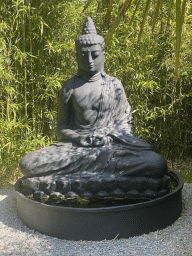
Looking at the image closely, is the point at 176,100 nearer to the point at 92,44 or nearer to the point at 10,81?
the point at 92,44

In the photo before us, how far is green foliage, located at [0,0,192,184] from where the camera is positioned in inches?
150

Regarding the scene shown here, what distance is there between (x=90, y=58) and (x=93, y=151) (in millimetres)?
945

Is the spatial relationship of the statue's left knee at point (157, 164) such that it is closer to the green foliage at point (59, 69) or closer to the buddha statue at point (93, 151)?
the buddha statue at point (93, 151)

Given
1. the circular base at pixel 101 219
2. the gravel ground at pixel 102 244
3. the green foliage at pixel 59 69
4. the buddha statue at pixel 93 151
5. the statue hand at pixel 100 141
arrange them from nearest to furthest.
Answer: the gravel ground at pixel 102 244 < the circular base at pixel 101 219 < the buddha statue at pixel 93 151 < the statue hand at pixel 100 141 < the green foliage at pixel 59 69

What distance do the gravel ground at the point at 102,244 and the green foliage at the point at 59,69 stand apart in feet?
4.37

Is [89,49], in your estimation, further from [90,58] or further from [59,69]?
[59,69]

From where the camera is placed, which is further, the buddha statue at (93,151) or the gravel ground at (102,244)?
the buddha statue at (93,151)

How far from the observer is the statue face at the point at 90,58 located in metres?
3.17

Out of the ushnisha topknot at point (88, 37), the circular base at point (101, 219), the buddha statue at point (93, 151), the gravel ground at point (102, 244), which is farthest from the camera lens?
the ushnisha topknot at point (88, 37)

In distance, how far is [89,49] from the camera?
3168mm

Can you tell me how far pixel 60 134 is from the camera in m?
3.29

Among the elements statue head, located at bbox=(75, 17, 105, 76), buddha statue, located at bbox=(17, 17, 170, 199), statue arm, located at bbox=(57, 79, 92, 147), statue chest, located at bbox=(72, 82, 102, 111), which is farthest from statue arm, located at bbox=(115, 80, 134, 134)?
statue arm, located at bbox=(57, 79, 92, 147)

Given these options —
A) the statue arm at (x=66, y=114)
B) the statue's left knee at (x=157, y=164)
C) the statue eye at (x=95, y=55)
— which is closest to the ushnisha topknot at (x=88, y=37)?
the statue eye at (x=95, y=55)

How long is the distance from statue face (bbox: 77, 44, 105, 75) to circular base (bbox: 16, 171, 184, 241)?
1418 millimetres
